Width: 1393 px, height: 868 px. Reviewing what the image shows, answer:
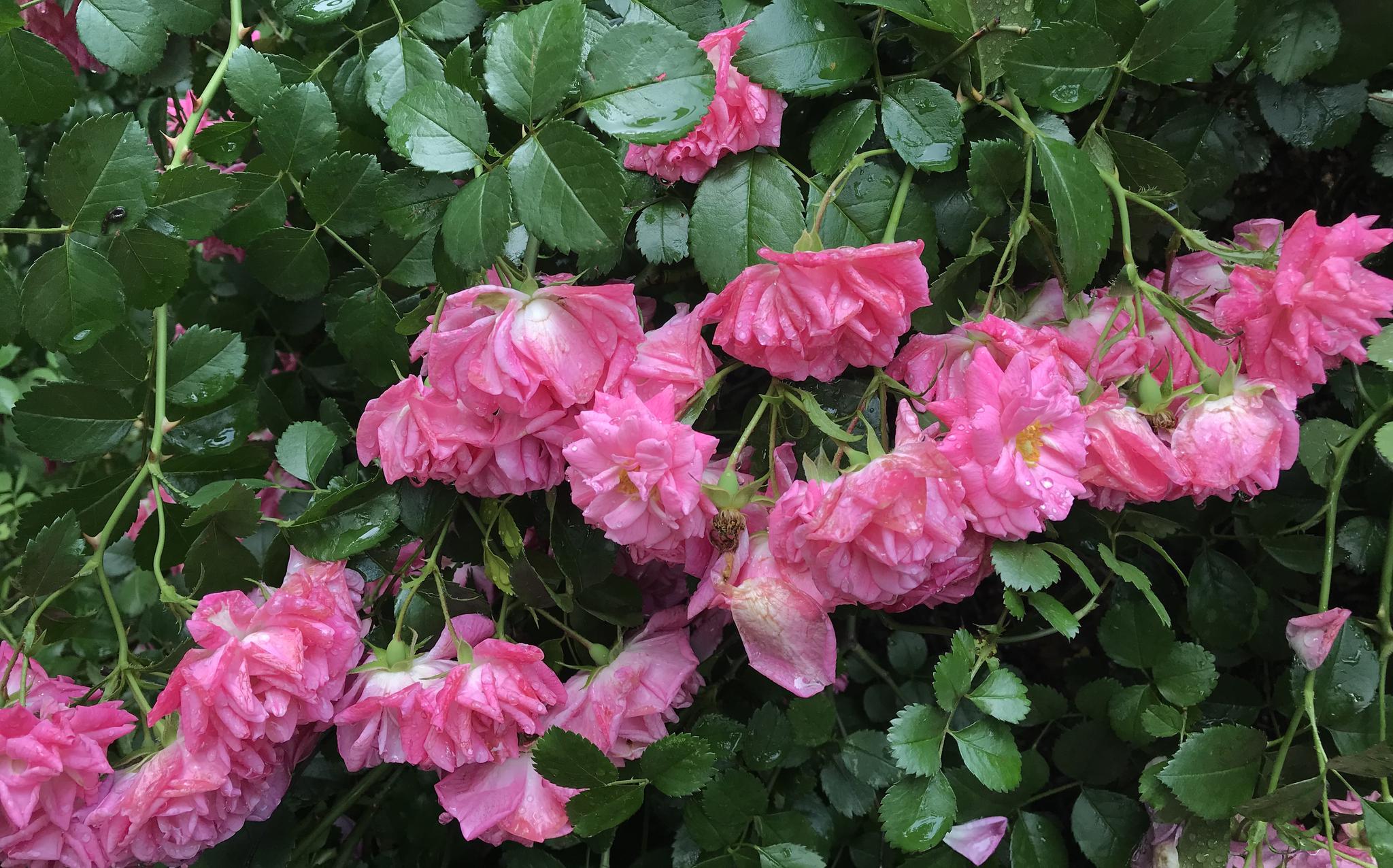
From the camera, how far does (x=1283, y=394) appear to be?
57cm

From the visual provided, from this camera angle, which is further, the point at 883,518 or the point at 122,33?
the point at 122,33

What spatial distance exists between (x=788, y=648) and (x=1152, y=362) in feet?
1.08

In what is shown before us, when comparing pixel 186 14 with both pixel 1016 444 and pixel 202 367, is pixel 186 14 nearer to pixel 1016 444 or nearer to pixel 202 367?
pixel 202 367

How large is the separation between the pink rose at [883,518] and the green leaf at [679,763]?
0.70 ft

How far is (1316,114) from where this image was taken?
2.36 feet

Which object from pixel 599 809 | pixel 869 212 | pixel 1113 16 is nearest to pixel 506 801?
pixel 599 809

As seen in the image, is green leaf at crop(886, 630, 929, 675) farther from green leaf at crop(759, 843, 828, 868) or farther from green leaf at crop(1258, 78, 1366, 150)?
green leaf at crop(1258, 78, 1366, 150)

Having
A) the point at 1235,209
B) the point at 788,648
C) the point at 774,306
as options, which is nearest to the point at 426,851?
the point at 788,648

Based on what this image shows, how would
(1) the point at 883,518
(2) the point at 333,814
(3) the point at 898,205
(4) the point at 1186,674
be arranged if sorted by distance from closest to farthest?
(1) the point at 883,518 → (3) the point at 898,205 → (4) the point at 1186,674 → (2) the point at 333,814

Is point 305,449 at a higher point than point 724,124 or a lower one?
lower

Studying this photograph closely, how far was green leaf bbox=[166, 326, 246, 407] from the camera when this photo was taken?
2.53ft

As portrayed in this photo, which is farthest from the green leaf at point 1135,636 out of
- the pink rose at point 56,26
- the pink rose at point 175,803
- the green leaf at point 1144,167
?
the pink rose at point 56,26

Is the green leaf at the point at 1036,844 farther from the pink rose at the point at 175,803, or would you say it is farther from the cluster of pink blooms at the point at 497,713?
the pink rose at the point at 175,803

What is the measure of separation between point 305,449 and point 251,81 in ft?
1.04
